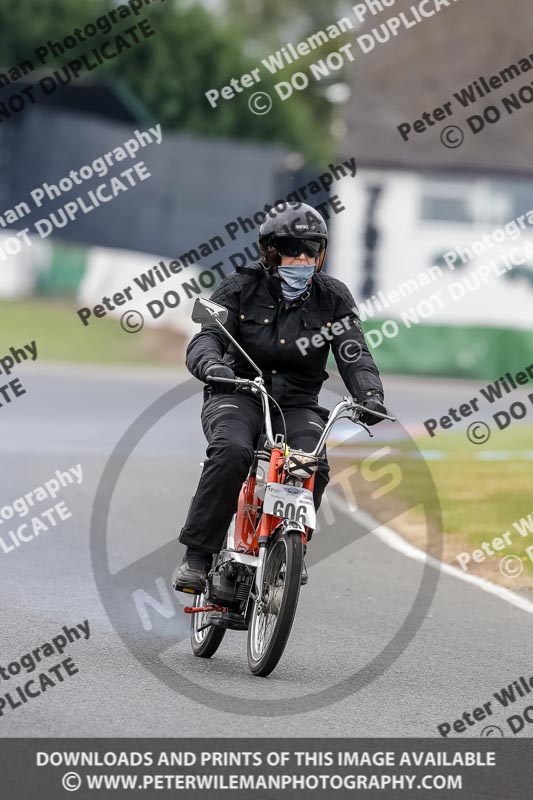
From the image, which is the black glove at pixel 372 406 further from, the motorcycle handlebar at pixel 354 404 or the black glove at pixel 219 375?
the black glove at pixel 219 375

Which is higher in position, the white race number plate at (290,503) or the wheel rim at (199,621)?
the white race number plate at (290,503)

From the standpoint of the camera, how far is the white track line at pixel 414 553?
32.1 ft

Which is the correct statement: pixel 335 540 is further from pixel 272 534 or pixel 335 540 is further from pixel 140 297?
pixel 140 297

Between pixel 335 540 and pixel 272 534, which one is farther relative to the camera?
pixel 335 540

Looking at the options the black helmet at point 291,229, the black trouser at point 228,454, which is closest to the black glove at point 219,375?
the black trouser at point 228,454

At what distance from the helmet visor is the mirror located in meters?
0.52

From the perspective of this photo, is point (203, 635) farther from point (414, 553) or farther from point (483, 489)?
point (483, 489)

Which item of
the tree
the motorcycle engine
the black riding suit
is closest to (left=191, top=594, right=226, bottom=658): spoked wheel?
the motorcycle engine

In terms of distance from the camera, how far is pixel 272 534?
7.03 metres

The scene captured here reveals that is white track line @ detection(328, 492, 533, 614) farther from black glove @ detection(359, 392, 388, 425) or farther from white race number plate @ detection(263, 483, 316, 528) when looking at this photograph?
white race number plate @ detection(263, 483, 316, 528)

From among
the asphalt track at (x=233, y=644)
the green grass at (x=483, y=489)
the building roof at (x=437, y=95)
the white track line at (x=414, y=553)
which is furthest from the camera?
the building roof at (x=437, y=95)

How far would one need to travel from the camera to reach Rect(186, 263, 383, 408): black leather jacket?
7.51 m
